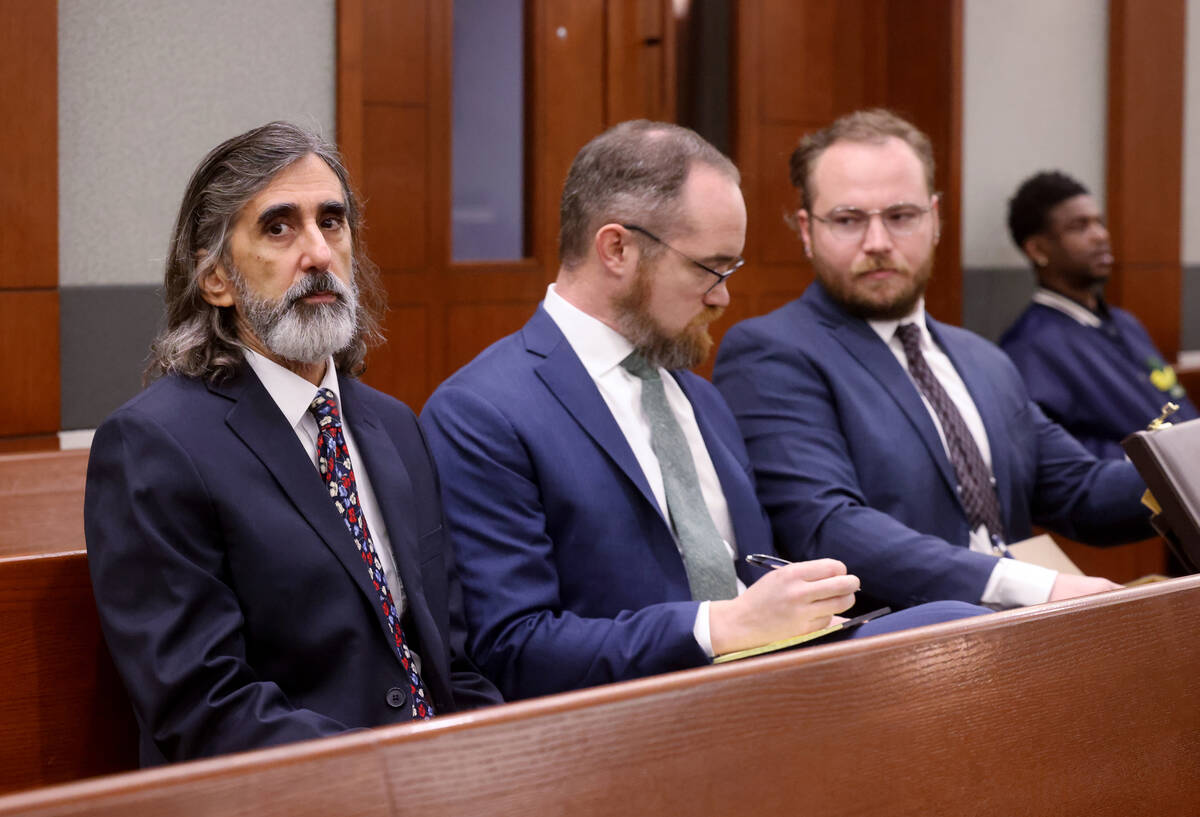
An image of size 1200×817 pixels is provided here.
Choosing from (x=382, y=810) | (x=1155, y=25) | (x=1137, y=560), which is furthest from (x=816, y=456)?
(x=1155, y=25)

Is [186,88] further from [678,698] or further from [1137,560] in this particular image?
[1137,560]

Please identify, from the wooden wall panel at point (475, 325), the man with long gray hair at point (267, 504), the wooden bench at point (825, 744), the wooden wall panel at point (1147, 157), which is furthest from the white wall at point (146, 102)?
the wooden wall panel at point (1147, 157)

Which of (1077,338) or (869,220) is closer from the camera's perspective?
(869,220)

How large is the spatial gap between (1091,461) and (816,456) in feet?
2.47

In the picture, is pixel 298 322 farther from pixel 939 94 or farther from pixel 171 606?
pixel 939 94

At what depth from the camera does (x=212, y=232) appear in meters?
1.81

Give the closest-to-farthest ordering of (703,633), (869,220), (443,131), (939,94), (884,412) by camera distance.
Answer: (703,633), (884,412), (869,220), (443,131), (939,94)

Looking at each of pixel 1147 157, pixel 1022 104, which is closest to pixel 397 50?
pixel 1022 104

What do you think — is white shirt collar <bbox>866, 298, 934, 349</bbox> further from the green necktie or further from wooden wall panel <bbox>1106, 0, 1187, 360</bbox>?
wooden wall panel <bbox>1106, 0, 1187, 360</bbox>

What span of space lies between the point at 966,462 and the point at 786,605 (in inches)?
37.9

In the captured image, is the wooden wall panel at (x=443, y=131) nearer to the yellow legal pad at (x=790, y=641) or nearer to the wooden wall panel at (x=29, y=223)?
the wooden wall panel at (x=29, y=223)

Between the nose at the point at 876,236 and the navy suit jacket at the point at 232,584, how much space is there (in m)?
1.29

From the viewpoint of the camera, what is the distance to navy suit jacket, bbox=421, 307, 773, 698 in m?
1.93

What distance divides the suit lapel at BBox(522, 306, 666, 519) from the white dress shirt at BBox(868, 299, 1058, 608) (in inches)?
25.3
